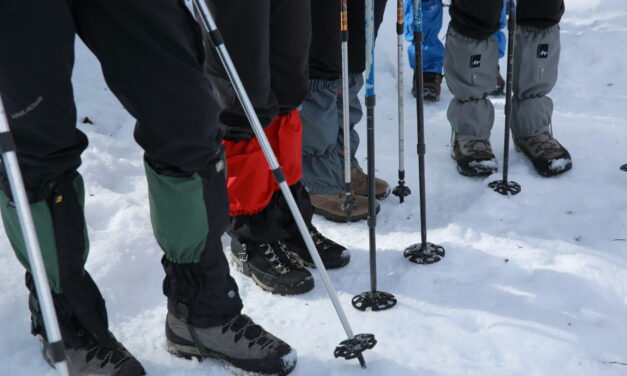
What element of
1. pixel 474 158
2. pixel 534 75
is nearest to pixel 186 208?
pixel 474 158

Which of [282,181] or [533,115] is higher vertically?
[282,181]

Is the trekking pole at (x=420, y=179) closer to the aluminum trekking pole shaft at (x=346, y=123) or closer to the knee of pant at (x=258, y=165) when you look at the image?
the aluminum trekking pole shaft at (x=346, y=123)

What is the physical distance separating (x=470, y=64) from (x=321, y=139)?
1.24m

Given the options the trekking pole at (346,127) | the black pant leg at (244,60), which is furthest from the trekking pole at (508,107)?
the black pant leg at (244,60)

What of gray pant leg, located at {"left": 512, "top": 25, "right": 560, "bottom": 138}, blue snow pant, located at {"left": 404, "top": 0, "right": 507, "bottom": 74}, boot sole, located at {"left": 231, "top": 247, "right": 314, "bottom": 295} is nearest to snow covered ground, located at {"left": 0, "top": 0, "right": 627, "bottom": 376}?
boot sole, located at {"left": 231, "top": 247, "right": 314, "bottom": 295}

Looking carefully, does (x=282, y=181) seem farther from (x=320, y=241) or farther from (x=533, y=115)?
(x=533, y=115)

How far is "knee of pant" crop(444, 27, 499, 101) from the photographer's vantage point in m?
3.73

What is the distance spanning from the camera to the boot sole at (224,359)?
2.16 metres

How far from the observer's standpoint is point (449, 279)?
2711mm

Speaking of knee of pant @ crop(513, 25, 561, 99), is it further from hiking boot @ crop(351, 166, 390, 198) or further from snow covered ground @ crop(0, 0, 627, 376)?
hiking boot @ crop(351, 166, 390, 198)

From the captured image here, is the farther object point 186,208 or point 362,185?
point 362,185

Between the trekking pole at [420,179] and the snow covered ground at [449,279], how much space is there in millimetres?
56

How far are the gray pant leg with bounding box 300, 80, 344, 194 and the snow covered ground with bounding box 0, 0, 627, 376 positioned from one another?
0.25 metres

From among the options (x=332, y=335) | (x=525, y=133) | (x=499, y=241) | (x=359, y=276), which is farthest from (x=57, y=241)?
(x=525, y=133)
